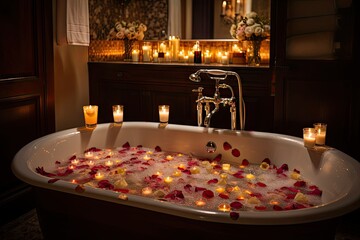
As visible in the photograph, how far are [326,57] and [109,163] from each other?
59.1 inches

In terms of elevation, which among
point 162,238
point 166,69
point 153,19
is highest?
point 153,19

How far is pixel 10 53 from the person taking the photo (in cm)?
256

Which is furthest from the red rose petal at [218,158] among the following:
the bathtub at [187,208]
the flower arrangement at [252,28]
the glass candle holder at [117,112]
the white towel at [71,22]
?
the white towel at [71,22]

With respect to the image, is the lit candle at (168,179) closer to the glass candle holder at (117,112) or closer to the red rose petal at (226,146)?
the red rose petal at (226,146)

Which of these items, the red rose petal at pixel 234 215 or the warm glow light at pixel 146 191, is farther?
the warm glow light at pixel 146 191

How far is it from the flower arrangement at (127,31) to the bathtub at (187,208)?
1.33 m

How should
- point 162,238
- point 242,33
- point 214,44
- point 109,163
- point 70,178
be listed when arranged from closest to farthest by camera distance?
point 162,238 → point 70,178 → point 109,163 → point 242,33 → point 214,44

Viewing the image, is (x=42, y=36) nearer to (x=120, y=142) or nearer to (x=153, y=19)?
(x=120, y=142)

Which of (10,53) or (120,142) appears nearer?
(10,53)

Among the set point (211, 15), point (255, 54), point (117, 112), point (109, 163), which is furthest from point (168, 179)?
point (211, 15)

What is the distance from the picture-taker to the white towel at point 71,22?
10.3ft

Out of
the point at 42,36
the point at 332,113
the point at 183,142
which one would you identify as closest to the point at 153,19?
the point at 42,36

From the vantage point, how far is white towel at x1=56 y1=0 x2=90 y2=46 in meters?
3.15

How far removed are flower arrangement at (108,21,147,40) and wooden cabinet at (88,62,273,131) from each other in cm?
36
